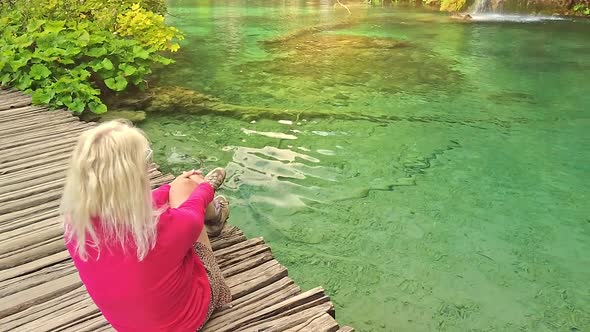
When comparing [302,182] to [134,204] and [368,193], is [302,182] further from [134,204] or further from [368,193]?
[134,204]

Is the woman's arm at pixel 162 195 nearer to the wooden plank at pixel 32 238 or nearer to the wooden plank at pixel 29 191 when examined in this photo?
the wooden plank at pixel 32 238

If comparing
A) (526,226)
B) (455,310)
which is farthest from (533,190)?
(455,310)

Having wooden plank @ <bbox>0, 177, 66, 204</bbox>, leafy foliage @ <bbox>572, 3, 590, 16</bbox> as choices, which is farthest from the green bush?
leafy foliage @ <bbox>572, 3, 590, 16</bbox>

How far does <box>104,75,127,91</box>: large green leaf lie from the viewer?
682 cm

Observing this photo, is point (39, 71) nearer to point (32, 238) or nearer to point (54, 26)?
point (54, 26)

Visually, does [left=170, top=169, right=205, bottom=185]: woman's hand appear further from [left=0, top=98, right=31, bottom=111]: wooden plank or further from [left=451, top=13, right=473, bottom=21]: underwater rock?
[left=451, top=13, right=473, bottom=21]: underwater rock

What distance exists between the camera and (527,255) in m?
4.18

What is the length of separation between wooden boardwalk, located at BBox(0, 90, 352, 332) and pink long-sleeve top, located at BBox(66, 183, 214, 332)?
15.5 inches

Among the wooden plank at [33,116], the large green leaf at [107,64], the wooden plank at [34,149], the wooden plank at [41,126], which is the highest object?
the large green leaf at [107,64]

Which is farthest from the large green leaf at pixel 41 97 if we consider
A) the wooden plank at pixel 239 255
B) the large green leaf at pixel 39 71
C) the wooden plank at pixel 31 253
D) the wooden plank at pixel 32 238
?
the wooden plank at pixel 239 255

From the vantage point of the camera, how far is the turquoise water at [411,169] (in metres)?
3.80

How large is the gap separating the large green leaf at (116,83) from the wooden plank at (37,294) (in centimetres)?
430

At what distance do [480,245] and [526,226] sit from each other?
59 centimetres

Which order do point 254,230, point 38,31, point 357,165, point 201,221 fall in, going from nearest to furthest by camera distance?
point 201,221, point 254,230, point 357,165, point 38,31
